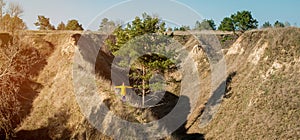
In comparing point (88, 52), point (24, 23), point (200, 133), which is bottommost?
point (200, 133)

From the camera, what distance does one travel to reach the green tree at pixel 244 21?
2208 inches

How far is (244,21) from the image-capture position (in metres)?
56.1

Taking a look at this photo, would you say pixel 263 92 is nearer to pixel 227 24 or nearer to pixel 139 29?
pixel 139 29

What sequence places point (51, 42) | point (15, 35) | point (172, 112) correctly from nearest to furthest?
point (15, 35), point (51, 42), point (172, 112)

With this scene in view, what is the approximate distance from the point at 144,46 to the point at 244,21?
94.9ft

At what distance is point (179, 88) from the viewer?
5078 centimetres

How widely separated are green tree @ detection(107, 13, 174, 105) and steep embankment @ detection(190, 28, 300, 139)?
9.44 m

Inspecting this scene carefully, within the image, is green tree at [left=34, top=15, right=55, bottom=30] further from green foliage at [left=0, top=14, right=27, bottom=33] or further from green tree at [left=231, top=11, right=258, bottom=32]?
green tree at [left=231, top=11, right=258, bottom=32]

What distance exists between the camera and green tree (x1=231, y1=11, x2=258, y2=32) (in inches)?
2208

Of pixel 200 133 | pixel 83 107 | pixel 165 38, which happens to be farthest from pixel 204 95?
pixel 83 107

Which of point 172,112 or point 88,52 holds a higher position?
point 88,52

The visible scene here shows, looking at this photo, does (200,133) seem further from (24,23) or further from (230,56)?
(24,23)

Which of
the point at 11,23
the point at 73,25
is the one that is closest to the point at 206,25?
the point at 73,25

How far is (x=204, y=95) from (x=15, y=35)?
25175 millimetres
